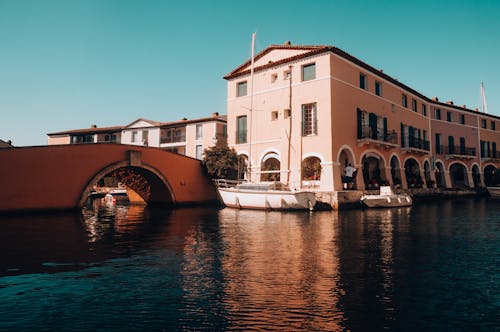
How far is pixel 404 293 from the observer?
5945 mm

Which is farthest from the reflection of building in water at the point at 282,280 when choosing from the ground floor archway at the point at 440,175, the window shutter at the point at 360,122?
the ground floor archway at the point at 440,175

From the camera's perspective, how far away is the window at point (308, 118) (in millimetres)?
25297

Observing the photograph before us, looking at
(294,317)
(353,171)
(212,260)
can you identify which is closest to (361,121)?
(353,171)

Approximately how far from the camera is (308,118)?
2572cm

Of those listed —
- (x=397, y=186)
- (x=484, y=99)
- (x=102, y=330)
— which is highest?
(x=484, y=99)

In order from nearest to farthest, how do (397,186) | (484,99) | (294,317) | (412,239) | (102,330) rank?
(102,330), (294,317), (412,239), (397,186), (484,99)

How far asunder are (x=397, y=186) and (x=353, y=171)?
7233 mm

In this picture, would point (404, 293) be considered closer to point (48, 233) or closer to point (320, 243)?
point (320, 243)

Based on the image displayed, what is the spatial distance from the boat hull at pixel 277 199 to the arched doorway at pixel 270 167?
387cm

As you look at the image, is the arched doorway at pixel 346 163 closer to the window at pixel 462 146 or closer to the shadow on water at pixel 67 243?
the shadow on water at pixel 67 243

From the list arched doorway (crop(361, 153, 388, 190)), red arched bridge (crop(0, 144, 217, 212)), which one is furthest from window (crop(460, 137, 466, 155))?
red arched bridge (crop(0, 144, 217, 212))

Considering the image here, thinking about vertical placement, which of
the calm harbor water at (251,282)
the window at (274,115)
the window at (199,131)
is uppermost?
the window at (199,131)

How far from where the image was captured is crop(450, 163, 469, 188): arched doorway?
41528 mm

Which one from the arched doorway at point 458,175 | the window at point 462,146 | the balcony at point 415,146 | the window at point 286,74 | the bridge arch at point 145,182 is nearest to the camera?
the bridge arch at point 145,182
